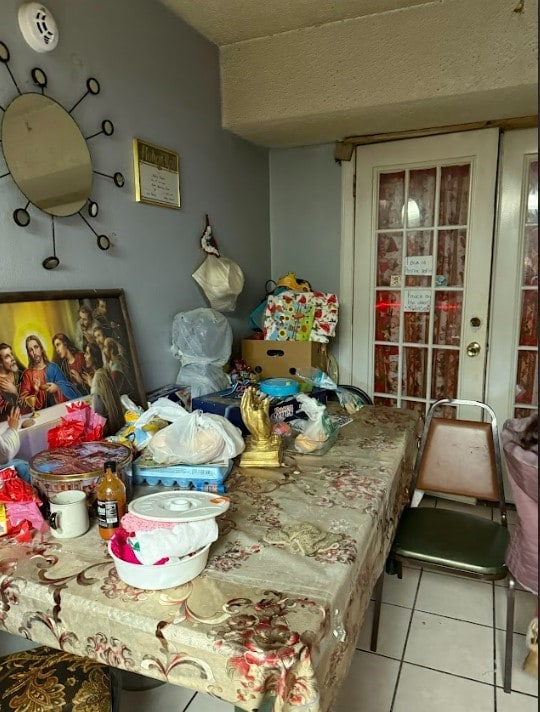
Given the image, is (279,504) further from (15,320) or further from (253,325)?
(253,325)

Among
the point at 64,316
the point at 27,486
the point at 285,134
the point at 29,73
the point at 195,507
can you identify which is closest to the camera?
the point at 195,507

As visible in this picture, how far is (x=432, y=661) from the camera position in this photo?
5.60ft

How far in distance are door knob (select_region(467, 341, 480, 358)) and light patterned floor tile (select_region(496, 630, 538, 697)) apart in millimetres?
1365

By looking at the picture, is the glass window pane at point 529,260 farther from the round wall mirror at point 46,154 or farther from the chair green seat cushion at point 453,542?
the round wall mirror at point 46,154

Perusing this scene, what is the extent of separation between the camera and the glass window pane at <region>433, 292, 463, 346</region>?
2.68 meters

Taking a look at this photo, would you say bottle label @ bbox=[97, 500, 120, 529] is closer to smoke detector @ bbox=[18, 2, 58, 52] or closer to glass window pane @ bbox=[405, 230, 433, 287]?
smoke detector @ bbox=[18, 2, 58, 52]

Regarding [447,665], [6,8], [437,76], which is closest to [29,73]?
[6,8]

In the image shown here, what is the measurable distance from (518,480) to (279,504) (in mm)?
595

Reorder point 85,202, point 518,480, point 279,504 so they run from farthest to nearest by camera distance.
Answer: point 85,202, point 279,504, point 518,480

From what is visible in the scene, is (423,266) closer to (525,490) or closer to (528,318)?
(528,318)

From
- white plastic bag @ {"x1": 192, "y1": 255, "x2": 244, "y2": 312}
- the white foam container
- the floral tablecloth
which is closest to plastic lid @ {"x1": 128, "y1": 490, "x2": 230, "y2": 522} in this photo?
the white foam container

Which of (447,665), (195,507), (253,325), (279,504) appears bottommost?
(447,665)

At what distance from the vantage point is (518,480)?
2.94 ft

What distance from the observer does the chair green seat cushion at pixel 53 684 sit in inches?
40.6
